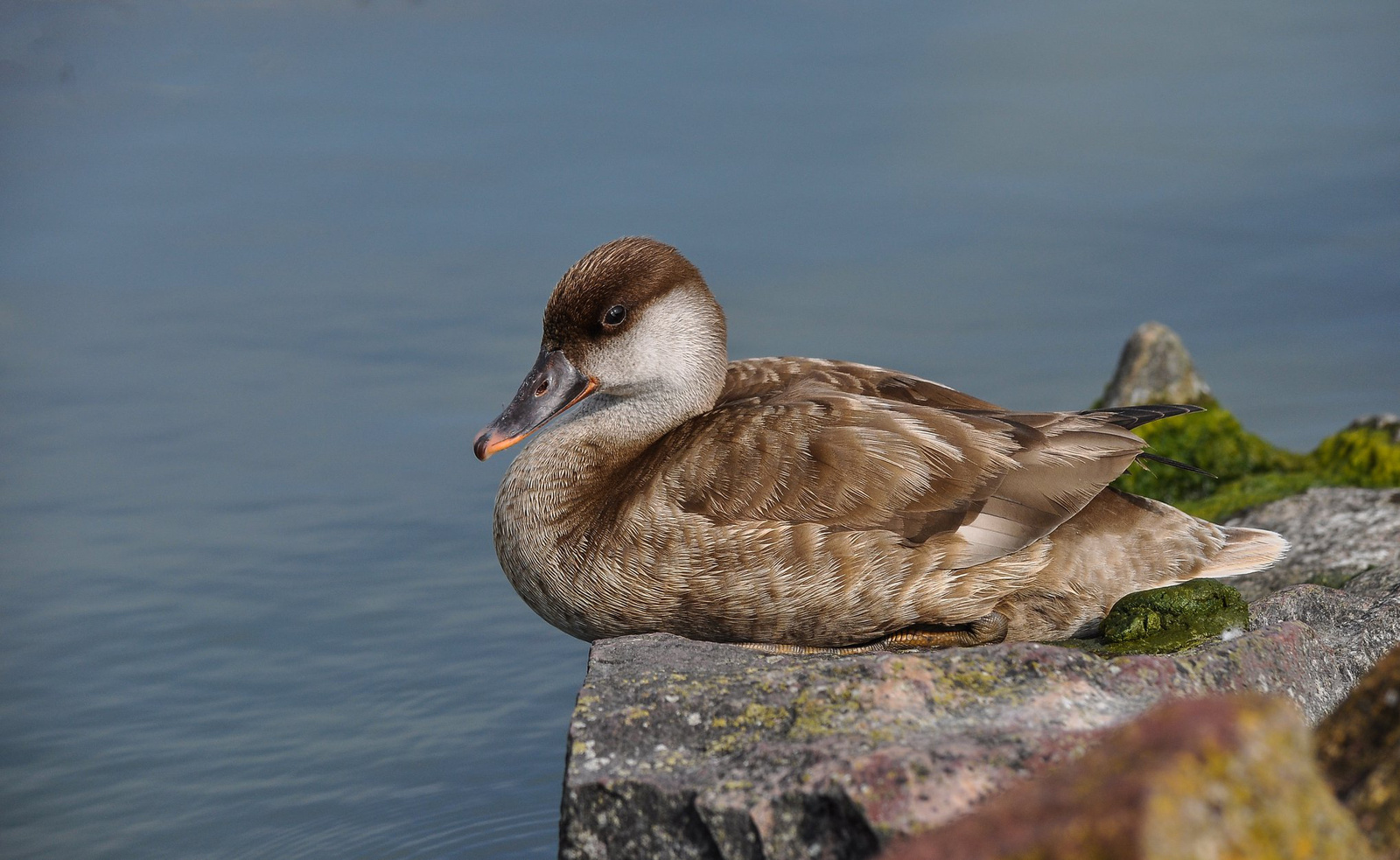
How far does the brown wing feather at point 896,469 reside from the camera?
5555mm

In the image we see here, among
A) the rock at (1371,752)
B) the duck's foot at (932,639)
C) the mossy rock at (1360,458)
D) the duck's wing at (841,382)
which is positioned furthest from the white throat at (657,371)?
the mossy rock at (1360,458)

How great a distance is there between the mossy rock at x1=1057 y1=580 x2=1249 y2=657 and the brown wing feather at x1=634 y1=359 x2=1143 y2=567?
51 cm

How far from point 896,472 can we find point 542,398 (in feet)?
6.21

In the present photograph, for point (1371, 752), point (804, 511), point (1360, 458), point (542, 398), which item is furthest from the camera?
point (1360, 458)

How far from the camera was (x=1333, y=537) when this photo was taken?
7547 mm

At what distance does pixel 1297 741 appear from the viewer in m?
2.08

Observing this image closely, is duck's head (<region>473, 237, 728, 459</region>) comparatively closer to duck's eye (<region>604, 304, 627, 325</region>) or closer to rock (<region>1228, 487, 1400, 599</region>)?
duck's eye (<region>604, 304, 627, 325</region>)

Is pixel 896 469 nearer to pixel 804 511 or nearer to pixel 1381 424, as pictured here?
pixel 804 511

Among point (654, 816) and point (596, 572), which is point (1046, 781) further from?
point (596, 572)

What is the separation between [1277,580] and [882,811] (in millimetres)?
5241

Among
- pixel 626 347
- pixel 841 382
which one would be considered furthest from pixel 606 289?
pixel 841 382

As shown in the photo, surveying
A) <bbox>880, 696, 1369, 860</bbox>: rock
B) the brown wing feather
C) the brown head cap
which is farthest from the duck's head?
<bbox>880, 696, 1369, 860</bbox>: rock

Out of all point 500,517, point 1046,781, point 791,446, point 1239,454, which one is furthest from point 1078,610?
point 1239,454

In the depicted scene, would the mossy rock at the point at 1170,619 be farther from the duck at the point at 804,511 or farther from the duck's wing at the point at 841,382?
the duck's wing at the point at 841,382
